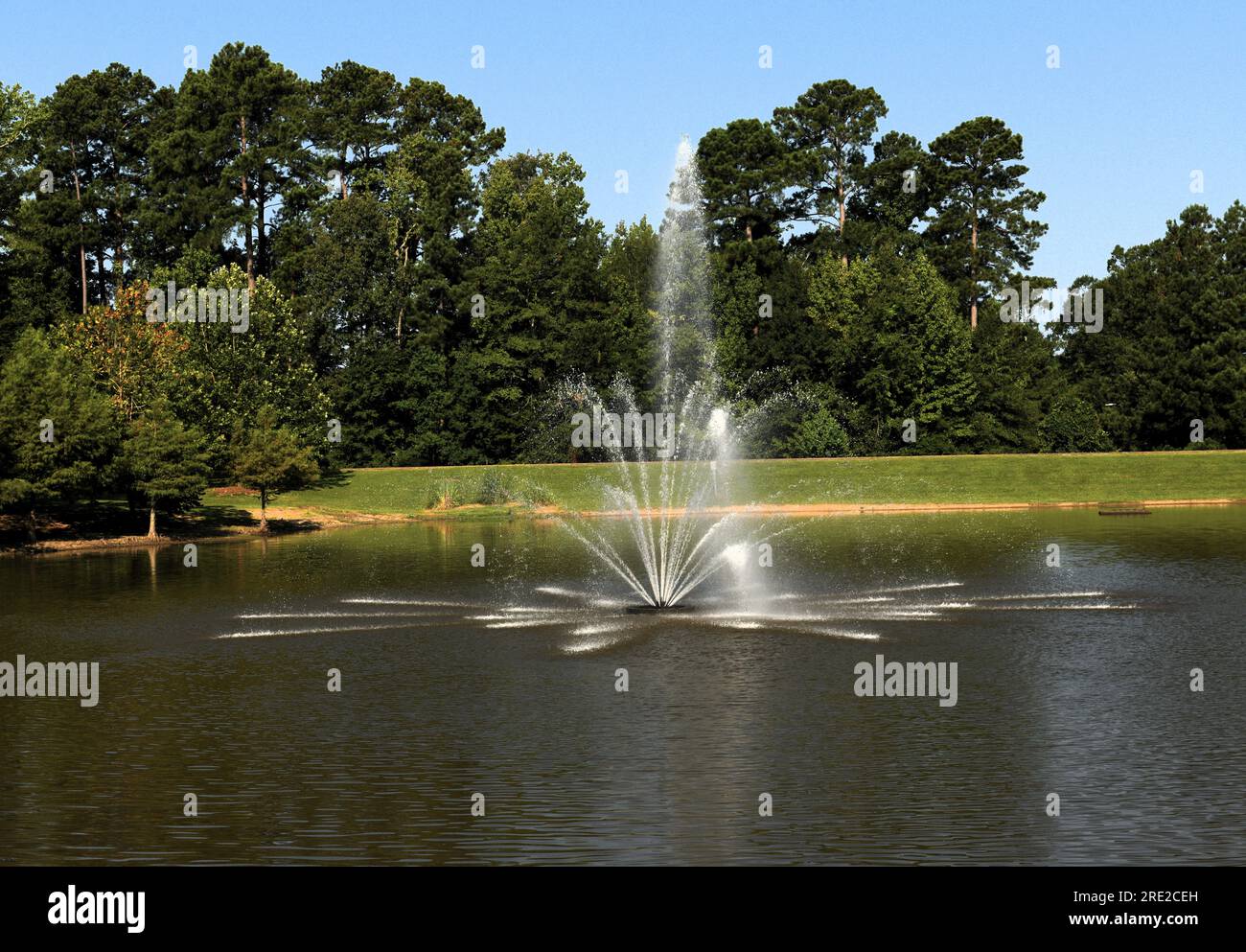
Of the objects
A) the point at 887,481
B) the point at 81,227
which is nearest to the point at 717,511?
the point at 887,481

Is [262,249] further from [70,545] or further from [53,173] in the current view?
[70,545]

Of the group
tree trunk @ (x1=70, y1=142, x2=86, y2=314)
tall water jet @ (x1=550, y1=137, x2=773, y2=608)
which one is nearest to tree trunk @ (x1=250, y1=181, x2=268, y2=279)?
tree trunk @ (x1=70, y1=142, x2=86, y2=314)

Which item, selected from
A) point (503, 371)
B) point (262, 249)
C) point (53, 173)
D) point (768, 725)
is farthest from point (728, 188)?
point (768, 725)

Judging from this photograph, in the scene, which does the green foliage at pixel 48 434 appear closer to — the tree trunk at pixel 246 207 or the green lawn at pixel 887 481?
the green lawn at pixel 887 481

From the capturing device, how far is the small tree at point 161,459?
201 ft

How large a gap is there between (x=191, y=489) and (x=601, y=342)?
43.4 metres

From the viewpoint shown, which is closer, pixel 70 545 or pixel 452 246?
pixel 70 545

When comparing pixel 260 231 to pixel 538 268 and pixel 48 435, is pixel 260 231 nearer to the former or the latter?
pixel 538 268

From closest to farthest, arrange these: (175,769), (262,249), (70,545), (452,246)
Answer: (175,769) → (70,545) → (452,246) → (262,249)

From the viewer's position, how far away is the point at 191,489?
62875 mm

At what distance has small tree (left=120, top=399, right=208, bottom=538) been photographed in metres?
61.3

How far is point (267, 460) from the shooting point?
6925 cm

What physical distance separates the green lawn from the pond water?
120 feet
